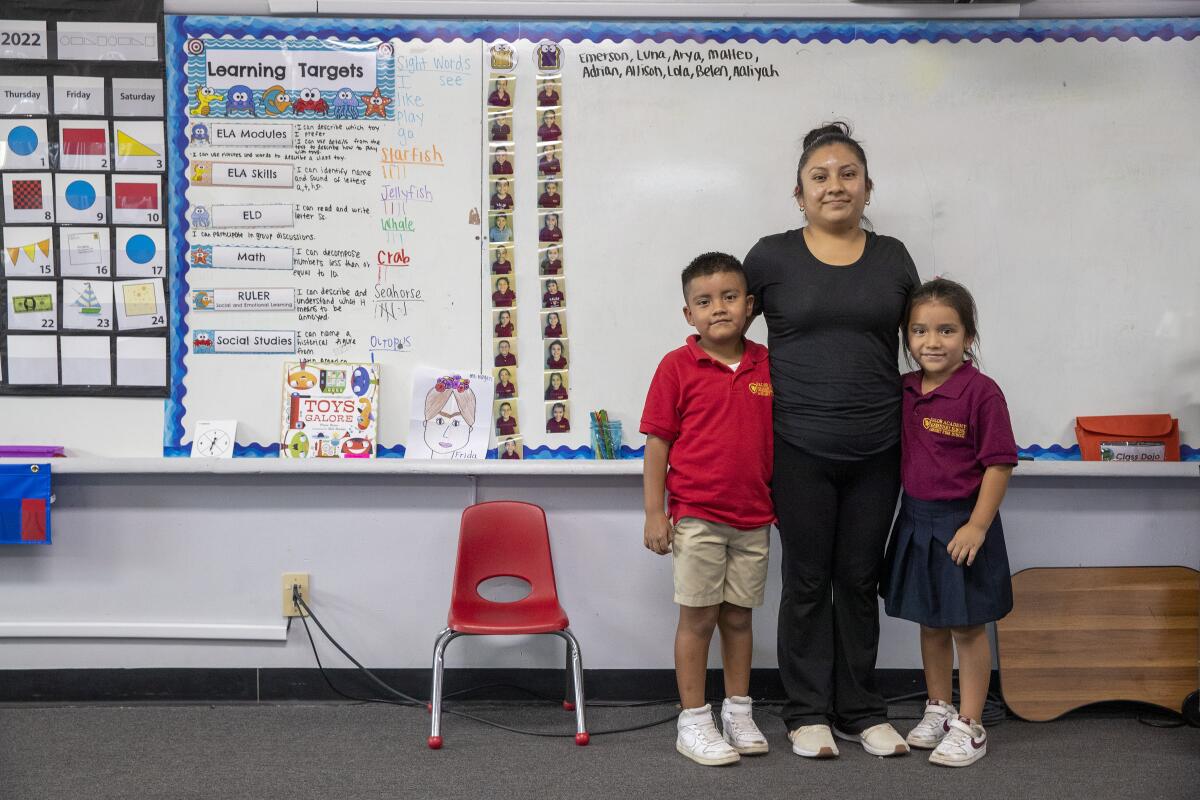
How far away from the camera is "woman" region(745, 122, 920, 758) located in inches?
78.7

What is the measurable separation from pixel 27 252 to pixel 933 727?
2657mm

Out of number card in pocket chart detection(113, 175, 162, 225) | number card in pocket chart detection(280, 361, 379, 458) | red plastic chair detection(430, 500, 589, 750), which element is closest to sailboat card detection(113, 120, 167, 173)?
number card in pocket chart detection(113, 175, 162, 225)

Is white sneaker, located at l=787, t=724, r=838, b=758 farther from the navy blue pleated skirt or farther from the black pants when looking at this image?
the navy blue pleated skirt

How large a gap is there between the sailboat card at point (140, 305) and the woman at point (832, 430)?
5.24 ft

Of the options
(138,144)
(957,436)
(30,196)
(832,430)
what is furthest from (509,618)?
(30,196)

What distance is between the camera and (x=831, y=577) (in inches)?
83.2

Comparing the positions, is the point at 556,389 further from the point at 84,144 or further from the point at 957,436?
the point at 84,144

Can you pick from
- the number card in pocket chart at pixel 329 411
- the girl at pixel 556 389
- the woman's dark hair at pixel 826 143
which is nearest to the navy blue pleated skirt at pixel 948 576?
the woman's dark hair at pixel 826 143

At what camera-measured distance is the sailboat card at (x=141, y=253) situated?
247cm

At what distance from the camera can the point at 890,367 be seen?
2.04m

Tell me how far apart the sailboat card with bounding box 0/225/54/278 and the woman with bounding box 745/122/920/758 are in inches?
74.8

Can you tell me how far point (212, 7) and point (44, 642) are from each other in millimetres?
1804

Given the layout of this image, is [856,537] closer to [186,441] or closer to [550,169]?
[550,169]

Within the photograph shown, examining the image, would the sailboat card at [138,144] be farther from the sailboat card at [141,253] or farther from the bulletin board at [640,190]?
the sailboat card at [141,253]
